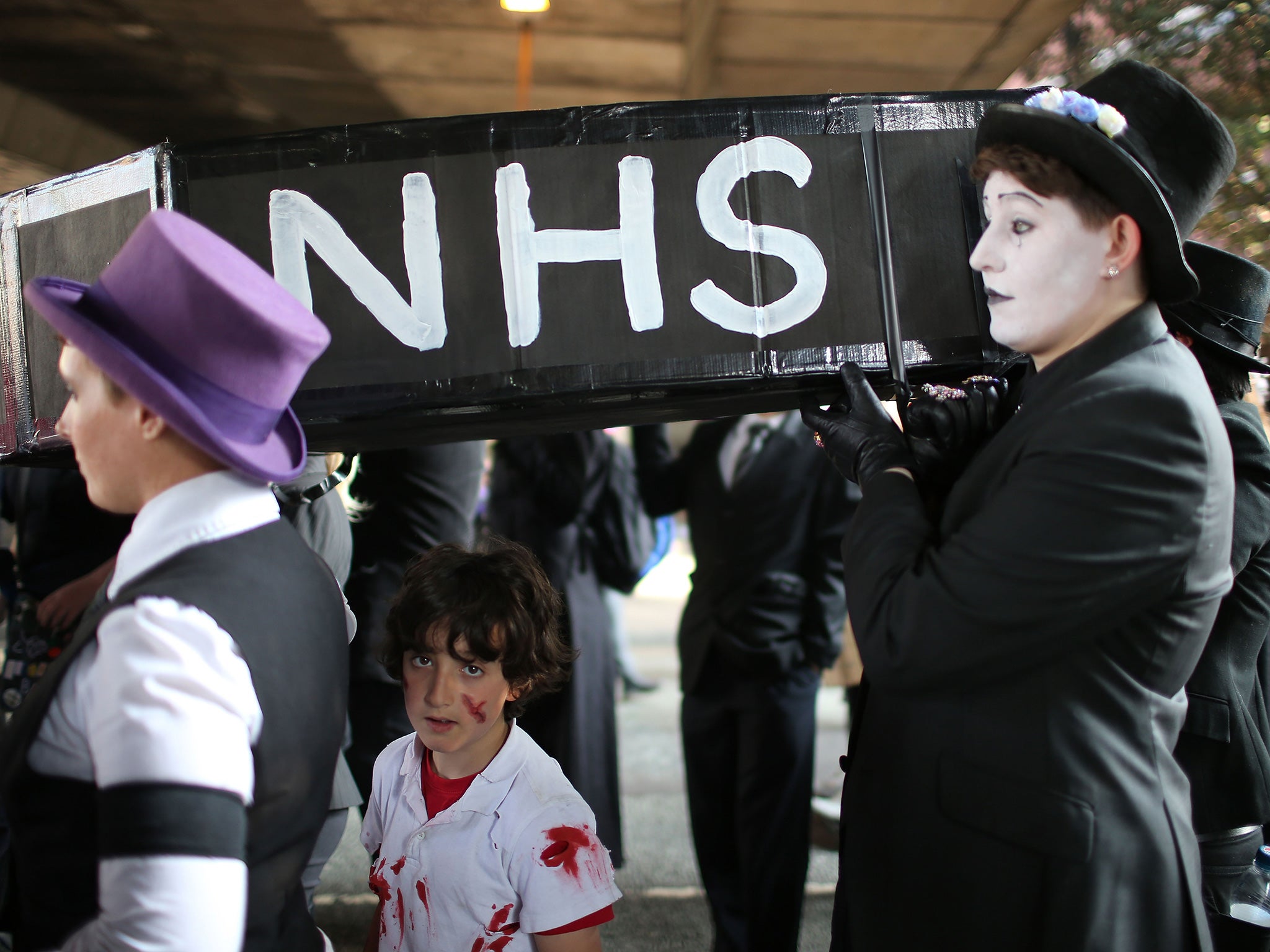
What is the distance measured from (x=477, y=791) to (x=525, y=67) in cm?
366

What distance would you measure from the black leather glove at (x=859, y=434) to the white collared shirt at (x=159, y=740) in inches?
33.0

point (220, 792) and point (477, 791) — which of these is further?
point (477, 791)

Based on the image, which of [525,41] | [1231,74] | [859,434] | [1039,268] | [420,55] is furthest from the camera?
[420,55]

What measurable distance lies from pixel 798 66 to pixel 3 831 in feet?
13.3

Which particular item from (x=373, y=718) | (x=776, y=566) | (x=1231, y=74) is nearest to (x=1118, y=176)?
(x=776, y=566)

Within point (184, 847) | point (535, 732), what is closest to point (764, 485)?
point (535, 732)

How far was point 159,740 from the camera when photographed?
2.95 ft

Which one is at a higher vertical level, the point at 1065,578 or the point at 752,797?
the point at 1065,578

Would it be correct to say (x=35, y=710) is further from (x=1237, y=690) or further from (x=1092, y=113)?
(x=1237, y=690)

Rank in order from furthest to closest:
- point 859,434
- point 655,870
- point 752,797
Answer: point 655,870
point 752,797
point 859,434

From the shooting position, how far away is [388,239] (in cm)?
145

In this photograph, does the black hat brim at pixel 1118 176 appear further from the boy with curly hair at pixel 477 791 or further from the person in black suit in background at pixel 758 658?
the person in black suit in background at pixel 758 658

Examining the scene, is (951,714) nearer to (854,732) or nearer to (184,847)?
(854,732)

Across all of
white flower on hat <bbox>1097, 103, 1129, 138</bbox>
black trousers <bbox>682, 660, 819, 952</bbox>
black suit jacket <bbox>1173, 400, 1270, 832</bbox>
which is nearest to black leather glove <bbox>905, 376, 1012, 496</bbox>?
white flower on hat <bbox>1097, 103, 1129, 138</bbox>
